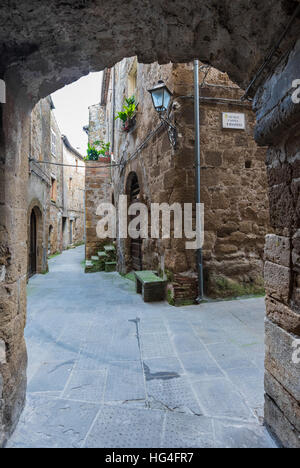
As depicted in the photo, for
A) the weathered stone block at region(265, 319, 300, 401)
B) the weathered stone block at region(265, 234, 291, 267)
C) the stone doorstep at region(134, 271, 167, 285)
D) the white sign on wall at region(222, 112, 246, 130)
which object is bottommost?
the stone doorstep at region(134, 271, 167, 285)

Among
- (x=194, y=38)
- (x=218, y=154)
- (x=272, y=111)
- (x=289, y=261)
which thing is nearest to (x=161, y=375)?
(x=289, y=261)

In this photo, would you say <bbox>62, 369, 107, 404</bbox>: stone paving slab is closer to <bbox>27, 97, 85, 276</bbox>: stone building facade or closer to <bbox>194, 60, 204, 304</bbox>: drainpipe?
<bbox>194, 60, 204, 304</bbox>: drainpipe

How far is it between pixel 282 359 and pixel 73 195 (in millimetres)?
21263

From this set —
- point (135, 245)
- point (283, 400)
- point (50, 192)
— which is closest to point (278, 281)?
point (283, 400)

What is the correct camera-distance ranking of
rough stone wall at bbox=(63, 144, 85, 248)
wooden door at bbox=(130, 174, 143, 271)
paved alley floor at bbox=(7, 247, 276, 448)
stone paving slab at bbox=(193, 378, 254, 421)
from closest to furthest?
paved alley floor at bbox=(7, 247, 276, 448) < stone paving slab at bbox=(193, 378, 254, 421) < wooden door at bbox=(130, 174, 143, 271) < rough stone wall at bbox=(63, 144, 85, 248)

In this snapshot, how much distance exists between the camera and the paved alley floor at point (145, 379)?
58.9 inches

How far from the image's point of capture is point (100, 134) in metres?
17.3

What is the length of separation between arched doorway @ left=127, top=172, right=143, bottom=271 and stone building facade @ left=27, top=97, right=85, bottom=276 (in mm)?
1658

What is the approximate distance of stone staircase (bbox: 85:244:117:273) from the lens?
353 inches

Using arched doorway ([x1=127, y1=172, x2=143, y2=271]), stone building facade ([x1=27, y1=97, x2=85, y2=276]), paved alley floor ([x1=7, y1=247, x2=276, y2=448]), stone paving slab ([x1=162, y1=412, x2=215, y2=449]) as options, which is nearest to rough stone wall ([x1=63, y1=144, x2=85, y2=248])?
stone building facade ([x1=27, y1=97, x2=85, y2=276])

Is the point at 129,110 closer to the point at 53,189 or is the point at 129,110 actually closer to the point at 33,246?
the point at 33,246

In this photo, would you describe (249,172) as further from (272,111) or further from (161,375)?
(161,375)

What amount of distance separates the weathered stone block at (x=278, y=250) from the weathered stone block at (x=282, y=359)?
15.1 inches
